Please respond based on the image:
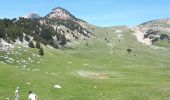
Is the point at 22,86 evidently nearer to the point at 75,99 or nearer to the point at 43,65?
the point at 75,99

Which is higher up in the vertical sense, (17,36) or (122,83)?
(17,36)

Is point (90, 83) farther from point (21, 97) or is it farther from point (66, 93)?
point (21, 97)

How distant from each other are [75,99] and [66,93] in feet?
16.8

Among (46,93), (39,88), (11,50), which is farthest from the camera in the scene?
(11,50)

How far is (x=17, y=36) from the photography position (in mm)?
135500

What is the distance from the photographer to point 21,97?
177 feet

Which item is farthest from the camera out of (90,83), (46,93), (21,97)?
(90,83)

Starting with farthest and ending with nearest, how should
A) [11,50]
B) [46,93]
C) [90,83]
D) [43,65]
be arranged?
[11,50] < [43,65] < [90,83] < [46,93]

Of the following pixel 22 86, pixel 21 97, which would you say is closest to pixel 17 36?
pixel 22 86

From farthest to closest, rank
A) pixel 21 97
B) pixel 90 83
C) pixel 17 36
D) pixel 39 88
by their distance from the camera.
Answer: pixel 17 36
pixel 90 83
pixel 39 88
pixel 21 97

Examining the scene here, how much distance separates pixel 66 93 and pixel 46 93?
9.81ft

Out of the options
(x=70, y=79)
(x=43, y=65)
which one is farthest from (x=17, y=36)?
(x=70, y=79)

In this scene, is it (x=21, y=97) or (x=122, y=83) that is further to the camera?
(x=122, y=83)

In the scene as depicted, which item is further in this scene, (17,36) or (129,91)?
(17,36)
